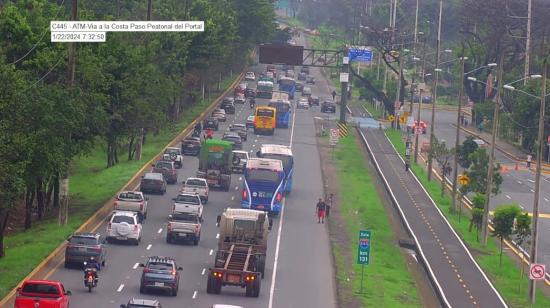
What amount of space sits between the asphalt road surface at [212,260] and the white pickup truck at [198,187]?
69 cm

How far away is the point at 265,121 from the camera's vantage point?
13088 cm

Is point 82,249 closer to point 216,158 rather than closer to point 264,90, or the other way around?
point 216,158

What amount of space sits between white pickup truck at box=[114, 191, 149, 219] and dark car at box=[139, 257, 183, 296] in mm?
20259

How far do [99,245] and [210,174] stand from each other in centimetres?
3214

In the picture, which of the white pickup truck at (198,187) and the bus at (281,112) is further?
the bus at (281,112)

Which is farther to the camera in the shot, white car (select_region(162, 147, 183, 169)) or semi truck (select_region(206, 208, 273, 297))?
white car (select_region(162, 147, 183, 169))

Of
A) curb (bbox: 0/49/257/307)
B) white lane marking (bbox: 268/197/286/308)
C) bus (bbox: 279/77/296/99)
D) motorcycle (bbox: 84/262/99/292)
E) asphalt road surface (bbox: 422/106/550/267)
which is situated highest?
bus (bbox: 279/77/296/99)

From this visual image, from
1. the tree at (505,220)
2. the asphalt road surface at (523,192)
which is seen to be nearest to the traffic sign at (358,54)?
the asphalt road surface at (523,192)

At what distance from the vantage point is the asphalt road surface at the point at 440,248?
2525 inches

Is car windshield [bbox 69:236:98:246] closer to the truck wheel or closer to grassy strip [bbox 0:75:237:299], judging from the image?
grassy strip [bbox 0:75:237:299]

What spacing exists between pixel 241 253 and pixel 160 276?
5377mm

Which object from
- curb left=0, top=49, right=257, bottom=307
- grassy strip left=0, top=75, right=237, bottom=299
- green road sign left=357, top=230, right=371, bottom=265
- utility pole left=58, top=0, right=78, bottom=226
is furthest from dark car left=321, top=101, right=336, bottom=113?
green road sign left=357, top=230, right=371, bottom=265

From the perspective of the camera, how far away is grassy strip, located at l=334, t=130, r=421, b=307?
62781 millimetres

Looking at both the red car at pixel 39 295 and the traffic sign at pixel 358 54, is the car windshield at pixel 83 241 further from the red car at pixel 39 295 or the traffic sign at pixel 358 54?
the traffic sign at pixel 358 54
